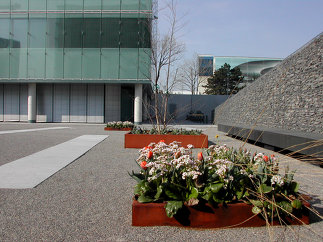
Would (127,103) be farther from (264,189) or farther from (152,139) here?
(264,189)

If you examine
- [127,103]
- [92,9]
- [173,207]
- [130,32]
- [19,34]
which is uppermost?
[92,9]

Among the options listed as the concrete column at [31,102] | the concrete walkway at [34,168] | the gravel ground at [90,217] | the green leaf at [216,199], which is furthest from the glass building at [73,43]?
the green leaf at [216,199]

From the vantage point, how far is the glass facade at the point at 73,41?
75.3 ft

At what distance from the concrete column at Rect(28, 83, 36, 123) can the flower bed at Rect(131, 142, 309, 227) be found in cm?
2442

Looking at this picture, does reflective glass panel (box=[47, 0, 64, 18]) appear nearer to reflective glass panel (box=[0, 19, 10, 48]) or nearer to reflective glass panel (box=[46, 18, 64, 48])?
reflective glass panel (box=[46, 18, 64, 48])

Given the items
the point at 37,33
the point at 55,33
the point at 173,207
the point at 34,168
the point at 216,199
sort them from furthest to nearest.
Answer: the point at 37,33, the point at 55,33, the point at 34,168, the point at 216,199, the point at 173,207

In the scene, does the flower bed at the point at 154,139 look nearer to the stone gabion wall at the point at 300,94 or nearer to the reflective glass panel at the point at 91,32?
the stone gabion wall at the point at 300,94

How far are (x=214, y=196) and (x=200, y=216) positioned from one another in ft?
0.86

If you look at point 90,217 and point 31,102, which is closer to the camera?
point 90,217

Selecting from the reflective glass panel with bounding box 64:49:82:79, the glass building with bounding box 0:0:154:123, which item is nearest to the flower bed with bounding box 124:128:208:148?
the glass building with bounding box 0:0:154:123

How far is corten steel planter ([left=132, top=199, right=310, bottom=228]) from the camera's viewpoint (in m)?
2.87

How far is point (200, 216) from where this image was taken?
2.87 metres

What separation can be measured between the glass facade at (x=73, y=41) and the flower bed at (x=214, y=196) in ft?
66.2

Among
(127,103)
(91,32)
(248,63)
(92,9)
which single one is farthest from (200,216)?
(248,63)
